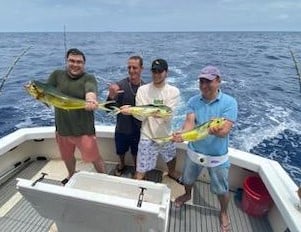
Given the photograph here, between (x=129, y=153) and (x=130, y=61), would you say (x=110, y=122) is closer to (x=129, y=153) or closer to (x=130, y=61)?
(x=129, y=153)

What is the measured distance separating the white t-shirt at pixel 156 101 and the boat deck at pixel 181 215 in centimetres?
77

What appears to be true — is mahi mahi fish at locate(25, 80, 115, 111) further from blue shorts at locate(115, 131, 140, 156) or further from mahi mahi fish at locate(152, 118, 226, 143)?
blue shorts at locate(115, 131, 140, 156)

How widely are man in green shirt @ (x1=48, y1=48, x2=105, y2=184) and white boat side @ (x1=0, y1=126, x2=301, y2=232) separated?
2.43ft

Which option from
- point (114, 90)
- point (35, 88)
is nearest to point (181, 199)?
point (114, 90)

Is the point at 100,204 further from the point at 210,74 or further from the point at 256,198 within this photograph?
the point at 256,198

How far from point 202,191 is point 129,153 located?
986 millimetres

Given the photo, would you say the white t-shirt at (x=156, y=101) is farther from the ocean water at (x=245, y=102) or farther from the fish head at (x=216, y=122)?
the ocean water at (x=245, y=102)

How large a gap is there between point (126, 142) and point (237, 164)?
3.91ft

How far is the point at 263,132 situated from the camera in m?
6.92

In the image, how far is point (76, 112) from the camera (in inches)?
115

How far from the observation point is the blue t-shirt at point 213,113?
2.54 m

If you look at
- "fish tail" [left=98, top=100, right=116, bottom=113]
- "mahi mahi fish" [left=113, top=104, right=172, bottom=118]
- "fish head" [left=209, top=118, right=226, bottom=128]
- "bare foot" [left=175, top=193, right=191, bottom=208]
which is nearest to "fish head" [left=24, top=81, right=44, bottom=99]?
"fish tail" [left=98, top=100, right=116, bottom=113]

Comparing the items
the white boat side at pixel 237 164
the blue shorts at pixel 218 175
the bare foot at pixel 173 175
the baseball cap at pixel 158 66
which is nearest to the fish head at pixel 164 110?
the baseball cap at pixel 158 66

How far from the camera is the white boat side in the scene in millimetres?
2549
